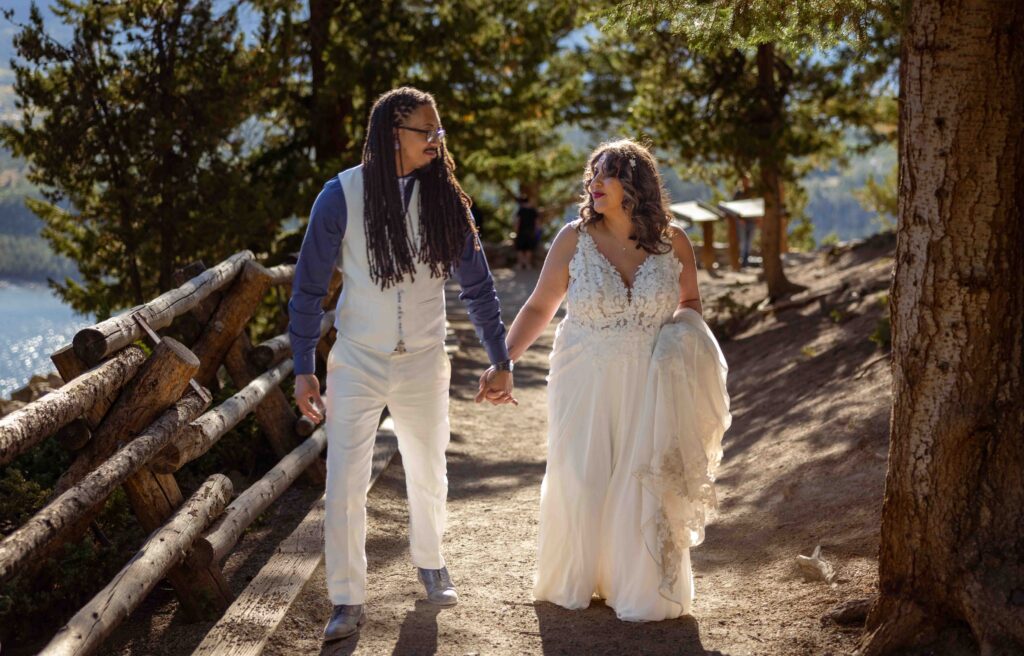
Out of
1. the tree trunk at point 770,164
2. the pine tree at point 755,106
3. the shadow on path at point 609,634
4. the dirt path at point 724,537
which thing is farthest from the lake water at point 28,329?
the tree trunk at point 770,164

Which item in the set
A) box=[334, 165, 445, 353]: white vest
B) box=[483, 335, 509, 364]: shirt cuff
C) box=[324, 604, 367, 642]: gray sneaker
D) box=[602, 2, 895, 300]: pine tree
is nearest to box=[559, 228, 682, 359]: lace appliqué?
box=[483, 335, 509, 364]: shirt cuff

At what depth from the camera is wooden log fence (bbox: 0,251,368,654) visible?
4254 mm

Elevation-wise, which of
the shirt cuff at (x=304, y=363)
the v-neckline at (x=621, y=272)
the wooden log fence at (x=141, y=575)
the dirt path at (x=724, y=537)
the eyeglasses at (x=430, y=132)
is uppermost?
the eyeglasses at (x=430, y=132)

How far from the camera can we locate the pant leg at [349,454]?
4586 millimetres

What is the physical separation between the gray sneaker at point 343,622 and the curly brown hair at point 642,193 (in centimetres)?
196

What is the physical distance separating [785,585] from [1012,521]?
1509mm

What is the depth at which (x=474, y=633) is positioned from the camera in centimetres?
480

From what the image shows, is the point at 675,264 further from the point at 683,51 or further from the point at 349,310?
the point at 683,51

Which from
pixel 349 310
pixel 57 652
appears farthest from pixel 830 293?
pixel 57 652

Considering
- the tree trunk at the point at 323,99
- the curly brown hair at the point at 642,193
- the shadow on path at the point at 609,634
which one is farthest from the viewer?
the tree trunk at the point at 323,99

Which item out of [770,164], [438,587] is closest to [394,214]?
[438,587]

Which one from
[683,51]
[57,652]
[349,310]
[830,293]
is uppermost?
[683,51]

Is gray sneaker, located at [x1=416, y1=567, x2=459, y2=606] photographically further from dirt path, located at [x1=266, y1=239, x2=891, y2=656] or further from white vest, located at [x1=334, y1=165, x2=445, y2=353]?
white vest, located at [x1=334, y1=165, x2=445, y2=353]

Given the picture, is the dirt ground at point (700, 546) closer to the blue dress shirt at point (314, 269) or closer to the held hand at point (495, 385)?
the held hand at point (495, 385)
